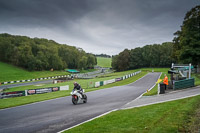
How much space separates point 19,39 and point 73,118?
8386 cm

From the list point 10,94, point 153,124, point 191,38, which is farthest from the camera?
point 191,38

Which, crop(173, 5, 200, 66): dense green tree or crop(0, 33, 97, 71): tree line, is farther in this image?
crop(0, 33, 97, 71): tree line

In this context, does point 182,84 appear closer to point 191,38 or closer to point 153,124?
point 153,124

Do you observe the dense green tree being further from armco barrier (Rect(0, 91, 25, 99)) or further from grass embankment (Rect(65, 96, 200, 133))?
armco barrier (Rect(0, 91, 25, 99))

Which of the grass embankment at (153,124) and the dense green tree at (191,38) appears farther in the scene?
the dense green tree at (191,38)

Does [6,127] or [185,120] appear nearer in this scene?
[185,120]

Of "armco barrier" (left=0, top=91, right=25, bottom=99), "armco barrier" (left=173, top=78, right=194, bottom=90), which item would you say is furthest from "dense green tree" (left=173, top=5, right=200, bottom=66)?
"armco barrier" (left=0, top=91, right=25, bottom=99)

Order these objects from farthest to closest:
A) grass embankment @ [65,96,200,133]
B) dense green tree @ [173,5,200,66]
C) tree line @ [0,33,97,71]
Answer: tree line @ [0,33,97,71], dense green tree @ [173,5,200,66], grass embankment @ [65,96,200,133]

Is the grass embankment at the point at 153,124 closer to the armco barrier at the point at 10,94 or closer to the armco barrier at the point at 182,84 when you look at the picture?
the armco barrier at the point at 182,84

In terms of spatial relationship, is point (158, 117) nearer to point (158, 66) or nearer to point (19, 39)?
point (19, 39)

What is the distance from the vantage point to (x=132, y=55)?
9838cm

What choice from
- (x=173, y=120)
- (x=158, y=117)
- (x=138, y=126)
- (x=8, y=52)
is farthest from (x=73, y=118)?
(x=8, y=52)

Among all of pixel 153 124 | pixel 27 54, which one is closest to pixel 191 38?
pixel 153 124

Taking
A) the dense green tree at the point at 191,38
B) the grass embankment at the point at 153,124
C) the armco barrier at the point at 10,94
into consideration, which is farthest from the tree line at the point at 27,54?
the grass embankment at the point at 153,124
